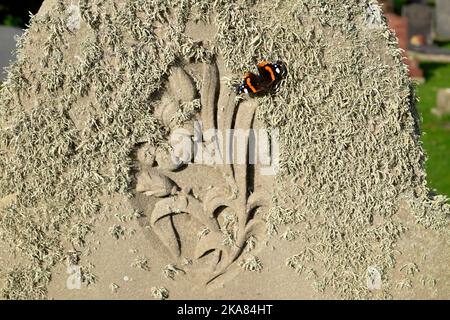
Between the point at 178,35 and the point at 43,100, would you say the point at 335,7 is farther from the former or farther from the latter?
the point at 43,100

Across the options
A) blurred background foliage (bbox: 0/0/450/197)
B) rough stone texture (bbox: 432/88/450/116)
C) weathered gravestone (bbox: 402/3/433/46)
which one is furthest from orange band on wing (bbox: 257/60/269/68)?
weathered gravestone (bbox: 402/3/433/46)

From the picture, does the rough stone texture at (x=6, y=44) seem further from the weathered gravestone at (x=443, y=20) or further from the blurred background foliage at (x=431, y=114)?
the weathered gravestone at (x=443, y=20)

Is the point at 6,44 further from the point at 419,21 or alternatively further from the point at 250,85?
the point at 419,21

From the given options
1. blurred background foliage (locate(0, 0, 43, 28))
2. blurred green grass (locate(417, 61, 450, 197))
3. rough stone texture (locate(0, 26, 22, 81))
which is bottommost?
blurred green grass (locate(417, 61, 450, 197))

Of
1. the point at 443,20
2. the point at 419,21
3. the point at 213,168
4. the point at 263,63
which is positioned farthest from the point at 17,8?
the point at 443,20

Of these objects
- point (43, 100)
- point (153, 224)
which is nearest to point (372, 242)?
point (153, 224)

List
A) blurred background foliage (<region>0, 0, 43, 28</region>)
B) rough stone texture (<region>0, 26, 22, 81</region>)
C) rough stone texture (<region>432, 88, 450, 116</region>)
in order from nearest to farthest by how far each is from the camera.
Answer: rough stone texture (<region>0, 26, 22, 81</region>), rough stone texture (<region>432, 88, 450, 116</region>), blurred background foliage (<region>0, 0, 43, 28</region>)

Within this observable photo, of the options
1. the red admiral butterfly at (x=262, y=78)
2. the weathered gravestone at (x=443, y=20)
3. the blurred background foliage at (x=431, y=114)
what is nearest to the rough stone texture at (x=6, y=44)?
the blurred background foliage at (x=431, y=114)

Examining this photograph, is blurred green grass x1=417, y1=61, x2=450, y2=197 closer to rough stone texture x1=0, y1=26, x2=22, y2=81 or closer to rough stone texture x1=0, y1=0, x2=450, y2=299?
rough stone texture x1=0, y1=0, x2=450, y2=299
